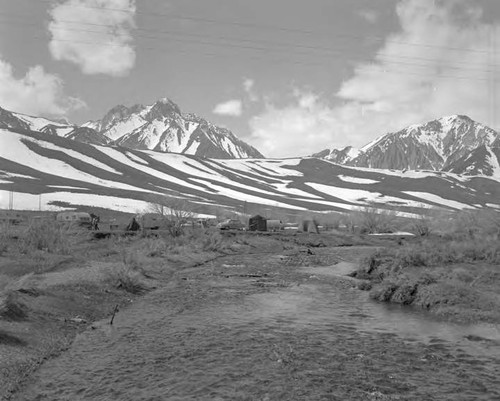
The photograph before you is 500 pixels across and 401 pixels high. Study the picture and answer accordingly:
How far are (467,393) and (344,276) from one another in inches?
1114

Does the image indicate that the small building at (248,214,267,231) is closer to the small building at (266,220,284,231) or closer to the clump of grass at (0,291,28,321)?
the small building at (266,220,284,231)

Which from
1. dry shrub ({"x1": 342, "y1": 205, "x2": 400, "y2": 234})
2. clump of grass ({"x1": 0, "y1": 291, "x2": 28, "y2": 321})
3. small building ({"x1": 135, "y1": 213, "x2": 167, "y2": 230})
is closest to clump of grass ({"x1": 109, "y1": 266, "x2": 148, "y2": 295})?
clump of grass ({"x1": 0, "y1": 291, "x2": 28, "y2": 321})

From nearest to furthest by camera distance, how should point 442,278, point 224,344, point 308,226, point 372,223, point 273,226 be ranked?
point 224,344
point 442,278
point 273,226
point 308,226
point 372,223

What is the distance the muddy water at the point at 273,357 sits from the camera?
12844mm

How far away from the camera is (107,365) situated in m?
14.8

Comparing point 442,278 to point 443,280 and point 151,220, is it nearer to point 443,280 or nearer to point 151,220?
point 443,280

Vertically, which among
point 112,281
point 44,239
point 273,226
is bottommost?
point 112,281

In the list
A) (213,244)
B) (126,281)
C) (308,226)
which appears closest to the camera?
(126,281)

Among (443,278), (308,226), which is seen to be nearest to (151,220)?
(308,226)

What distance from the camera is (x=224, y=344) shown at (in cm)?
1767

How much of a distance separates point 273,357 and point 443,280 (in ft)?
58.2

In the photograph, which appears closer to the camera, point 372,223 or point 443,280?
point 443,280

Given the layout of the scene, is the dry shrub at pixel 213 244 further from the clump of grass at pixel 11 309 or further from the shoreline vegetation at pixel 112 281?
the clump of grass at pixel 11 309

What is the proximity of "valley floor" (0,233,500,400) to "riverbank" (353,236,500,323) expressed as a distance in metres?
1.50
